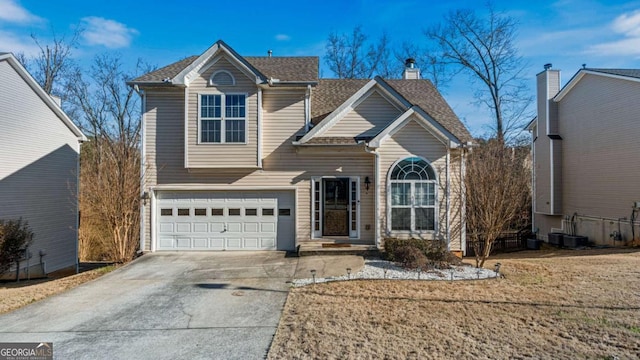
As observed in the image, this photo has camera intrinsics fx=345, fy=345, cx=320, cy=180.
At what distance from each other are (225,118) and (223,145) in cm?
92

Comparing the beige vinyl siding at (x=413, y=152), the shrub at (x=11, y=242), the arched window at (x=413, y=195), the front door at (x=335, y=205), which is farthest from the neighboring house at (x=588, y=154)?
the shrub at (x=11, y=242)

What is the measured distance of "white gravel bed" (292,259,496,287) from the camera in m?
8.45

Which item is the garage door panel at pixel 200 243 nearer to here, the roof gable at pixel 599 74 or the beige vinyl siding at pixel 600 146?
the beige vinyl siding at pixel 600 146

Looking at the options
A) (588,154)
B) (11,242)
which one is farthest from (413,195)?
(11,242)

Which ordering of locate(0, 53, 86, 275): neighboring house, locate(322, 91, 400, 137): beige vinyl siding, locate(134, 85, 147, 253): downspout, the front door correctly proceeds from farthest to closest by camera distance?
locate(0, 53, 86, 275): neighboring house
locate(322, 91, 400, 137): beige vinyl siding
the front door
locate(134, 85, 147, 253): downspout

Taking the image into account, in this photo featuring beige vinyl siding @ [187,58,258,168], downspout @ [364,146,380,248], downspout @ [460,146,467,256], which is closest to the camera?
downspout @ [364,146,380,248]

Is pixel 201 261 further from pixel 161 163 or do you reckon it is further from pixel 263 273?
pixel 161 163

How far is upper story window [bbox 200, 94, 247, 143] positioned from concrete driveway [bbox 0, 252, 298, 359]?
4379 mm

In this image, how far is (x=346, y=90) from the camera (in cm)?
1438

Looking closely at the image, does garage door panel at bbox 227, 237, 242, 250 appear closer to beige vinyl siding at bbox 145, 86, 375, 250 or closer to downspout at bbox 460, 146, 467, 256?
beige vinyl siding at bbox 145, 86, 375, 250

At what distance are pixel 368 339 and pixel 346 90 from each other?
11145 mm

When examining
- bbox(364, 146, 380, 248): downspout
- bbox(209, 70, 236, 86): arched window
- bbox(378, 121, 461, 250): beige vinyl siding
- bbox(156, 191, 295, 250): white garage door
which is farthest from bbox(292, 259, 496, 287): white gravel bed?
bbox(209, 70, 236, 86): arched window

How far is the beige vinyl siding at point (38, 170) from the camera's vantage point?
12.8 meters

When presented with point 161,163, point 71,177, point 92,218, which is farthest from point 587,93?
point 92,218
